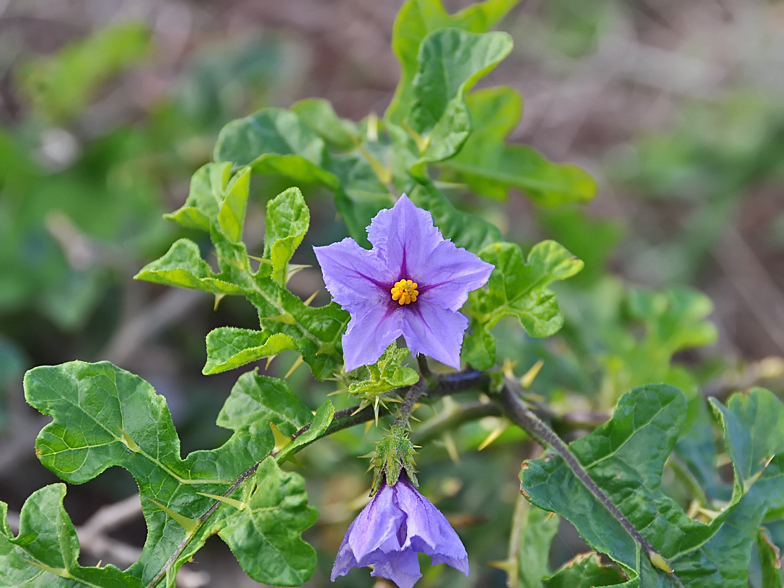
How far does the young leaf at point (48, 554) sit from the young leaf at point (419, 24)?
1.39m

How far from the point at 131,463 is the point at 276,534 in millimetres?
410

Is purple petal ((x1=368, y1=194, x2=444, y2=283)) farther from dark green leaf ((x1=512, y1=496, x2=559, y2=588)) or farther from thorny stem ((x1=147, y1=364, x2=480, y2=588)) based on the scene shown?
dark green leaf ((x1=512, y1=496, x2=559, y2=588))

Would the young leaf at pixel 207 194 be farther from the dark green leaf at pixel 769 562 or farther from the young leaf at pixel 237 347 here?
the dark green leaf at pixel 769 562

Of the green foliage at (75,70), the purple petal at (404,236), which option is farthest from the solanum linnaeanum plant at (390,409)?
the green foliage at (75,70)

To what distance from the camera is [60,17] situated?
4738 mm

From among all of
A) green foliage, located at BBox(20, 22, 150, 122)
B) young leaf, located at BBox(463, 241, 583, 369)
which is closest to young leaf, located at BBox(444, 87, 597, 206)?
young leaf, located at BBox(463, 241, 583, 369)

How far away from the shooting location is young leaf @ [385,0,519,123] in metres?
2.05

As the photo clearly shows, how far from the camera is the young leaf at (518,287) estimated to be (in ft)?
5.52

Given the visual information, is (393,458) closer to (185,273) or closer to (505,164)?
(185,273)

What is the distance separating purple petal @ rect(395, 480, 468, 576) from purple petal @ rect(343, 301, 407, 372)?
0.95 feet

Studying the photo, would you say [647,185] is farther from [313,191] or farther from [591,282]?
[313,191]

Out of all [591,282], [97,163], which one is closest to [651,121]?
[591,282]

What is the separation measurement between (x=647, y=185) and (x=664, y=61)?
1188 mm

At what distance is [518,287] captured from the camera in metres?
1.71
